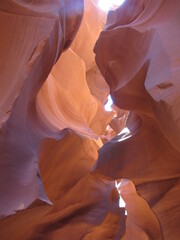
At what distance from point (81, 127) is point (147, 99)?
1561 mm

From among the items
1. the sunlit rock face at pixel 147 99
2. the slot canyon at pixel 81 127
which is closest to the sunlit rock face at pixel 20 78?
the slot canyon at pixel 81 127

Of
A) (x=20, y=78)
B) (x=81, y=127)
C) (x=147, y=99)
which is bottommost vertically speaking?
(x=81, y=127)

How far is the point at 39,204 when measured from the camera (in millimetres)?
1811

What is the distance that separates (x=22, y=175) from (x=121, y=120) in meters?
4.80

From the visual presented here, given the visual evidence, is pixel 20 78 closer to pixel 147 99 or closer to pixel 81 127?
pixel 147 99

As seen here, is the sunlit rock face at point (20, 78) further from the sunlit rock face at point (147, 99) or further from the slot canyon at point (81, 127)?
the sunlit rock face at point (147, 99)

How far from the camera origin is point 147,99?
2.55 meters

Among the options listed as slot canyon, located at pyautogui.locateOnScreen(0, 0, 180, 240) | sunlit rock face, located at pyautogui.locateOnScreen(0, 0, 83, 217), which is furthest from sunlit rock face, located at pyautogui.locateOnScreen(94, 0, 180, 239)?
sunlit rock face, located at pyautogui.locateOnScreen(0, 0, 83, 217)

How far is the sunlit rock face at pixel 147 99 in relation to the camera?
1.98 m

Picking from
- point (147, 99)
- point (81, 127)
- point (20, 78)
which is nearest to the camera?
point (20, 78)

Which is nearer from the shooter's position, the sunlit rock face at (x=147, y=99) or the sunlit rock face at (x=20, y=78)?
the sunlit rock face at (x=20, y=78)

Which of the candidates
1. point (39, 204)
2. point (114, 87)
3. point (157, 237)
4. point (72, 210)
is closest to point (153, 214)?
point (157, 237)

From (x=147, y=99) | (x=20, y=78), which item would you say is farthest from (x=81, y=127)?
(x=20, y=78)

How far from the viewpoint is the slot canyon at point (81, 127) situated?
1941 millimetres
